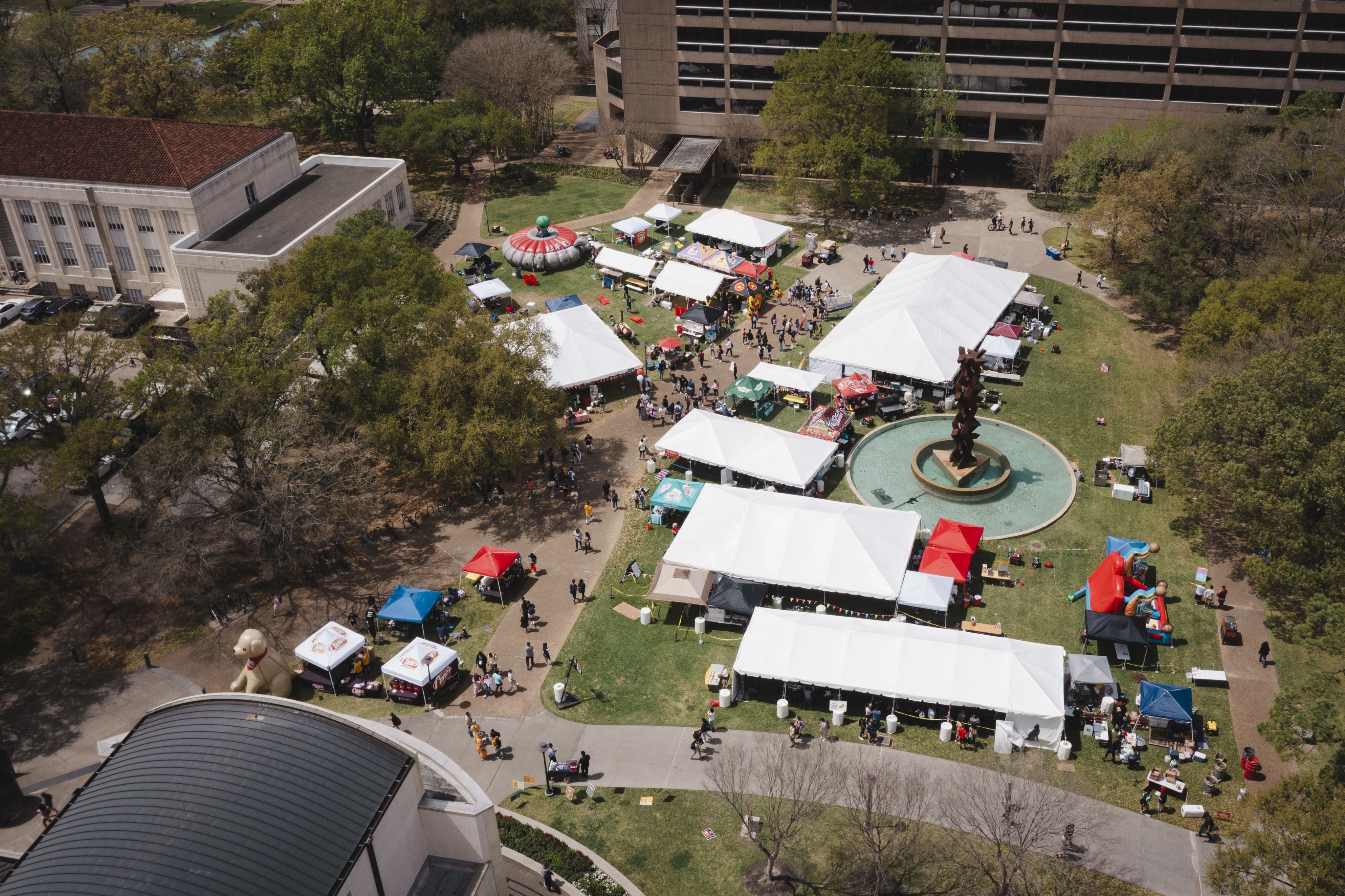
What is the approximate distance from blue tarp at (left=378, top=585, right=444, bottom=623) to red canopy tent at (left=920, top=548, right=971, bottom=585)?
21720 millimetres

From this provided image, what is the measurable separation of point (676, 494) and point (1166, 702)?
23.1 m

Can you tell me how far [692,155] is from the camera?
282 ft

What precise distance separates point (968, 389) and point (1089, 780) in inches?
760

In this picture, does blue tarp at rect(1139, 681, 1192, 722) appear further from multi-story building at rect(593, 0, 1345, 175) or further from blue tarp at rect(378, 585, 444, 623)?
multi-story building at rect(593, 0, 1345, 175)

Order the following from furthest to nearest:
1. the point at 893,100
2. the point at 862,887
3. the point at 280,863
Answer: the point at 893,100
the point at 862,887
the point at 280,863

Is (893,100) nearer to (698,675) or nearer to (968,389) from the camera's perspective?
(968,389)

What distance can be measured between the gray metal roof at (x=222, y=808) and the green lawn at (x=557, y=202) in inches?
2391

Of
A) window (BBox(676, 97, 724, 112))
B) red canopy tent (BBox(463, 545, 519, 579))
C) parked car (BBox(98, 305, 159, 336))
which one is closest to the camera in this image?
red canopy tent (BBox(463, 545, 519, 579))

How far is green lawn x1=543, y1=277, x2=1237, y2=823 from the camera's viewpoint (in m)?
38.4

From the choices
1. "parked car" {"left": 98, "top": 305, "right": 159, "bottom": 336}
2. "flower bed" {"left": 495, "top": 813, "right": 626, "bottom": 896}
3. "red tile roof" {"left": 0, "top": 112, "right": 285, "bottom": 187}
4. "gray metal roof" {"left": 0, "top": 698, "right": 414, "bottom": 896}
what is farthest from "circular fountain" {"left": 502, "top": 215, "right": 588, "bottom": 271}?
"gray metal roof" {"left": 0, "top": 698, "right": 414, "bottom": 896}

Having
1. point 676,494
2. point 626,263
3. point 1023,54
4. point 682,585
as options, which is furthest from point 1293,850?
point 1023,54

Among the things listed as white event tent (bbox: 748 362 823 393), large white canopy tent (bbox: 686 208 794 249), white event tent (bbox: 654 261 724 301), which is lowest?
white event tent (bbox: 748 362 823 393)

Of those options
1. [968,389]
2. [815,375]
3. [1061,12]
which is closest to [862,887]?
[968,389]

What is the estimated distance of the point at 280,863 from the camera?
24.4 meters
